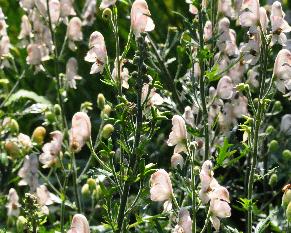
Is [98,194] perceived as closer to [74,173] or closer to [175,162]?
[74,173]

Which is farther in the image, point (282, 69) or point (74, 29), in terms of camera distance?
point (74, 29)

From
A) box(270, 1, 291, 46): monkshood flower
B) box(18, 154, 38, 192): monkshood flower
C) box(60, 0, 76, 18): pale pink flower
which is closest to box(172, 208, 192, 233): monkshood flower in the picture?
box(270, 1, 291, 46): monkshood flower

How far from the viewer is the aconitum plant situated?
2.54 metres

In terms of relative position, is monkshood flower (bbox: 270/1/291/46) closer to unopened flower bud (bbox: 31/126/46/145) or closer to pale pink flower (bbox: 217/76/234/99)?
pale pink flower (bbox: 217/76/234/99)

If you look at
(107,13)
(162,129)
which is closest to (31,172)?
(107,13)

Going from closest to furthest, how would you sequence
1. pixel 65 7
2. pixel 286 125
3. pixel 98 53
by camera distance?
pixel 98 53 < pixel 286 125 < pixel 65 7

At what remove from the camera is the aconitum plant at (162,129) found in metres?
2.54

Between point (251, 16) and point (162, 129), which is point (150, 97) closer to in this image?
point (251, 16)

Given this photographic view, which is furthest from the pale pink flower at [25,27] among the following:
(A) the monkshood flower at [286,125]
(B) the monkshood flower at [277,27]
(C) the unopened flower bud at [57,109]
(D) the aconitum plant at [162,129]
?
(B) the monkshood flower at [277,27]

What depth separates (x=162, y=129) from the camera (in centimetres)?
518

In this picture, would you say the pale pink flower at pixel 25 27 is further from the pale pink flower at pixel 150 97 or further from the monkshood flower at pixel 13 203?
the pale pink flower at pixel 150 97

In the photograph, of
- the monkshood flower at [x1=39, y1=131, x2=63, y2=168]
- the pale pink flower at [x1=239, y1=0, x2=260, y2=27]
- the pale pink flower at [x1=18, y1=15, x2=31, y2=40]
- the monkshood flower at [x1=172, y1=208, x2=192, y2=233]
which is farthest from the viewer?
the pale pink flower at [x1=18, y1=15, x2=31, y2=40]

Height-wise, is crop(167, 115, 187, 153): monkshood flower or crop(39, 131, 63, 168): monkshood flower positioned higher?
crop(167, 115, 187, 153): monkshood flower

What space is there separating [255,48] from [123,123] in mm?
732
